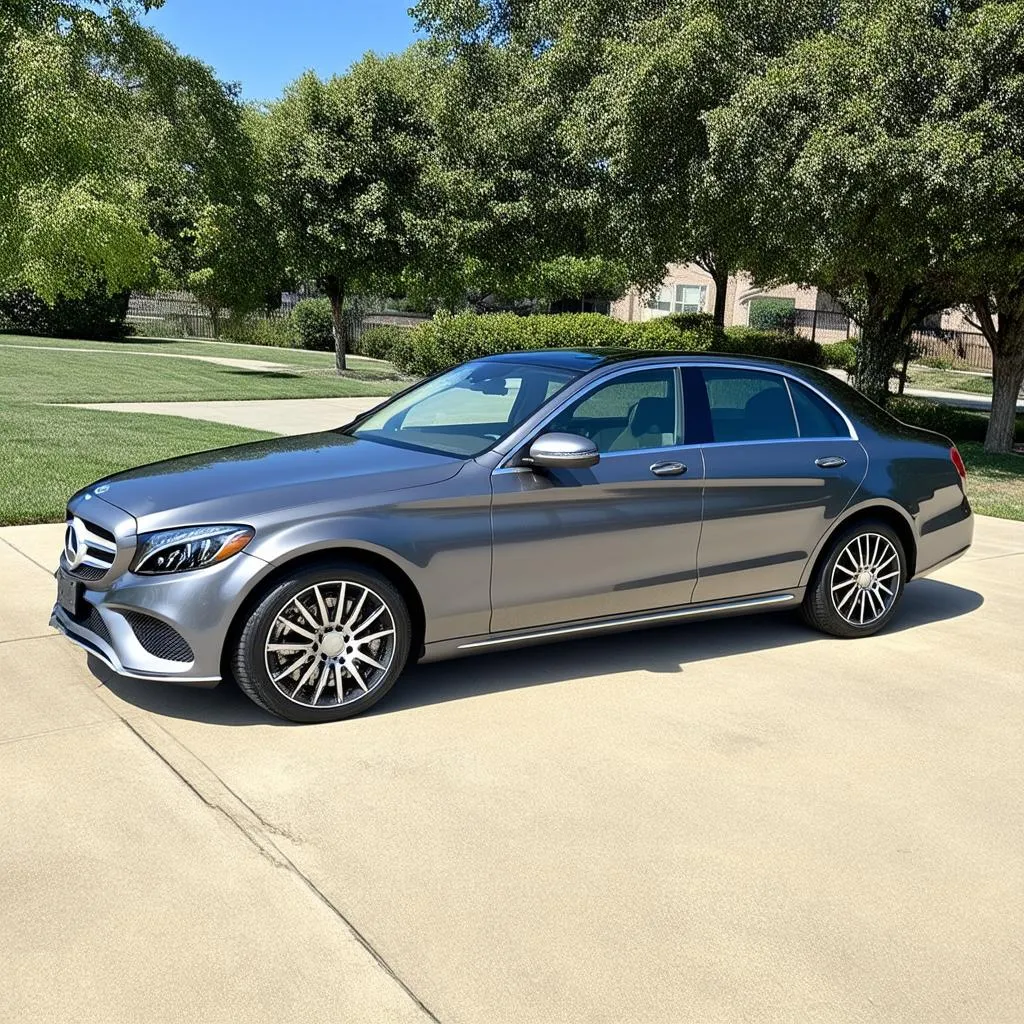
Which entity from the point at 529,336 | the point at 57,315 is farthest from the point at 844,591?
the point at 57,315

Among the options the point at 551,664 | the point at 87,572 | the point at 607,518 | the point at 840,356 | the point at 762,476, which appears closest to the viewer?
the point at 87,572

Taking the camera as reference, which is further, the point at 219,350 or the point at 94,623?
the point at 219,350

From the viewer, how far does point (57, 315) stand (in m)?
34.8

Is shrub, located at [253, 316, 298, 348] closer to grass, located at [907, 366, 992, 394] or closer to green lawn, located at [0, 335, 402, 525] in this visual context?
green lawn, located at [0, 335, 402, 525]

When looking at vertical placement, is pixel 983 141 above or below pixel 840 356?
above

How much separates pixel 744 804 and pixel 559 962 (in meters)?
1.26

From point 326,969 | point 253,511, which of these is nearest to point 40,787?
point 253,511

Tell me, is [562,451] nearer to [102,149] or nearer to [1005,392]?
[1005,392]

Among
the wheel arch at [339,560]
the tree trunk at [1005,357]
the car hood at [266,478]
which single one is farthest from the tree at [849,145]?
the wheel arch at [339,560]

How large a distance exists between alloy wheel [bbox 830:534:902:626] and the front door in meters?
1.09

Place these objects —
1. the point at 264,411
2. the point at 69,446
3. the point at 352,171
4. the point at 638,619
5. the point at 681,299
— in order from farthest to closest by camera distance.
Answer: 1. the point at 681,299
2. the point at 352,171
3. the point at 264,411
4. the point at 69,446
5. the point at 638,619

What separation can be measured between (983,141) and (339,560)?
31.2 feet

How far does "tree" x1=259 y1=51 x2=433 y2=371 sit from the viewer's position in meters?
25.0

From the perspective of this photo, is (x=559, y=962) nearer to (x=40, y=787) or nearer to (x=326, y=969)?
(x=326, y=969)
